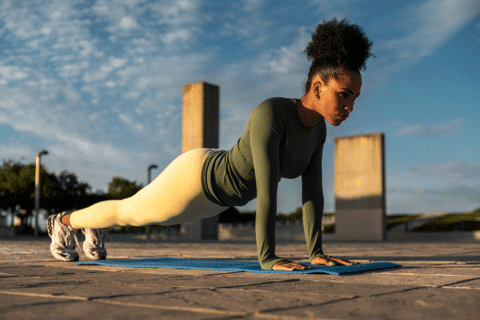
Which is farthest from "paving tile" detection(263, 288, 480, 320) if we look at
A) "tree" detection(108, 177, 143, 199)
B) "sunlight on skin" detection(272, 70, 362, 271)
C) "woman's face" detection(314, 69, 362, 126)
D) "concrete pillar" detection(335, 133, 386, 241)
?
"tree" detection(108, 177, 143, 199)

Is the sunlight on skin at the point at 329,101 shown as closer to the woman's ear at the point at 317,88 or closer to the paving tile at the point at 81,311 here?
the woman's ear at the point at 317,88

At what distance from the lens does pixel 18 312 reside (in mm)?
1648

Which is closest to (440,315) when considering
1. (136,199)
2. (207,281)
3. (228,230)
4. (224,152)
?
(207,281)

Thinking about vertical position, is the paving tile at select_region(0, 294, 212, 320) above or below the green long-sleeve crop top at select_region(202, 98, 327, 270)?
below

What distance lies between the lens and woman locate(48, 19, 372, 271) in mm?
3297

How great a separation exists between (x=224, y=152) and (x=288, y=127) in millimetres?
758

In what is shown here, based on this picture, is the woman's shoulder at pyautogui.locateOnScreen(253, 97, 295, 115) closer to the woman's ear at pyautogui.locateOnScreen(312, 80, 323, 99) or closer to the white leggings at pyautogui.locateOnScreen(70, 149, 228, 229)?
the woman's ear at pyautogui.locateOnScreen(312, 80, 323, 99)

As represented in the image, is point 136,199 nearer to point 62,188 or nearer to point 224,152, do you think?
point 224,152

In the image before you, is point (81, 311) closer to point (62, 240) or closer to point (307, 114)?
point (307, 114)

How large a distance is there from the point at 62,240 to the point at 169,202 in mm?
1497

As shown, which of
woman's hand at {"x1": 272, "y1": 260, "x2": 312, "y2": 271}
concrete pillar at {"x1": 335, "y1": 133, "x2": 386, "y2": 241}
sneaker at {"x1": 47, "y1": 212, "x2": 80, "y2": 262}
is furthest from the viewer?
concrete pillar at {"x1": 335, "y1": 133, "x2": 386, "y2": 241}

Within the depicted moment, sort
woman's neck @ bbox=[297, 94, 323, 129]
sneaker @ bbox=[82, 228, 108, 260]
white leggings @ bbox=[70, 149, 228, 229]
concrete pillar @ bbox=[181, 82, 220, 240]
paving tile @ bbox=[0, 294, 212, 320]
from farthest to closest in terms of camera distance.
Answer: concrete pillar @ bbox=[181, 82, 220, 240] < sneaker @ bbox=[82, 228, 108, 260] < white leggings @ bbox=[70, 149, 228, 229] < woman's neck @ bbox=[297, 94, 323, 129] < paving tile @ bbox=[0, 294, 212, 320]

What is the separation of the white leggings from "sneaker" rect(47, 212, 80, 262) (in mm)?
512

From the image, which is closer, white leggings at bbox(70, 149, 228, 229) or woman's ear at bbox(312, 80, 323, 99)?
woman's ear at bbox(312, 80, 323, 99)
